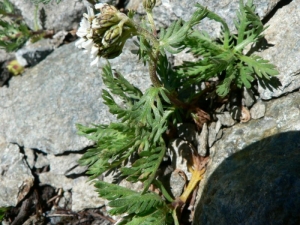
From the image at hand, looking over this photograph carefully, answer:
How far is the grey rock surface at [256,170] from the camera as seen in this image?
4039 mm

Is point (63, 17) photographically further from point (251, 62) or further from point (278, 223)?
point (278, 223)

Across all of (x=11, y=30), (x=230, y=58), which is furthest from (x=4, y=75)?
(x=230, y=58)

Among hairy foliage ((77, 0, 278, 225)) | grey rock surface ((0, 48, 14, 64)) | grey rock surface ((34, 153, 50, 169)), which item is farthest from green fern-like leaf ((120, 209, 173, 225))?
grey rock surface ((0, 48, 14, 64))

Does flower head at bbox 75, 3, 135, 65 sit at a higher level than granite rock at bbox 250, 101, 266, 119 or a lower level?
higher

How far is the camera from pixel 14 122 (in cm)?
577

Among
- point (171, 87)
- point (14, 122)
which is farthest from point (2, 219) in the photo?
point (171, 87)

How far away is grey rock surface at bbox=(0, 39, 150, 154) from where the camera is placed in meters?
5.46

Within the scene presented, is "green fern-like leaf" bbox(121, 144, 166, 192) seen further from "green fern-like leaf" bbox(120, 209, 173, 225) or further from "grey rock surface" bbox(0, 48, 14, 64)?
"grey rock surface" bbox(0, 48, 14, 64)

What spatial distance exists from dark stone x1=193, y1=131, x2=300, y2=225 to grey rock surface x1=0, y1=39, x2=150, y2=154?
1586 millimetres

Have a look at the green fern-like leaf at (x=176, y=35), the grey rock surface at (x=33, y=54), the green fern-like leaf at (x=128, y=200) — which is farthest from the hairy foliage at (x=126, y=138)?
the grey rock surface at (x=33, y=54)

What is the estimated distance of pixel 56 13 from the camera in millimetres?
6309

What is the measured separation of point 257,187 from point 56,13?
3.91m

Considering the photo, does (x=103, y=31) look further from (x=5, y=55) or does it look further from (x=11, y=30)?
(x=5, y=55)

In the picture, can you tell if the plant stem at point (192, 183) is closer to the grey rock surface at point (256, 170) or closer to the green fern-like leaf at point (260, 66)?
the grey rock surface at point (256, 170)
